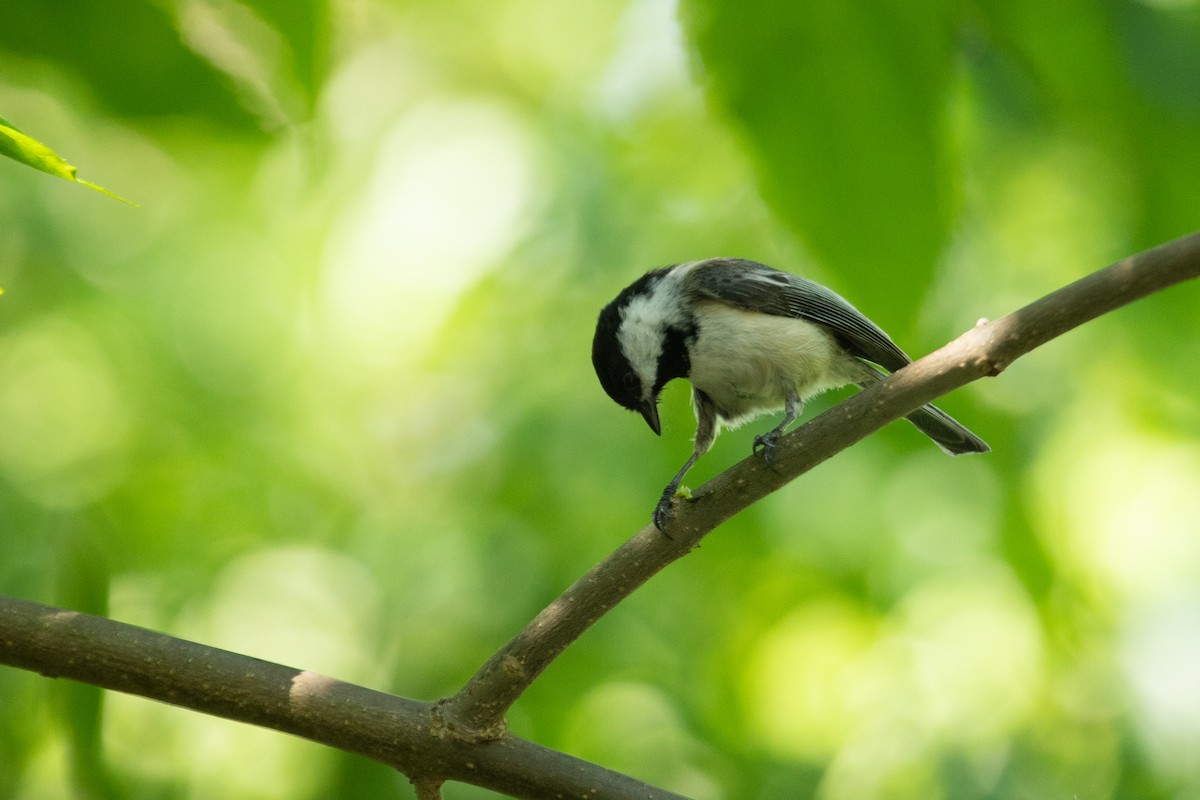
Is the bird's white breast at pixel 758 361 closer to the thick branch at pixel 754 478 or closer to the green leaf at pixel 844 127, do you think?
the thick branch at pixel 754 478

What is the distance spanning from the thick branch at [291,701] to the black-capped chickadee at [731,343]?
4.93 ft

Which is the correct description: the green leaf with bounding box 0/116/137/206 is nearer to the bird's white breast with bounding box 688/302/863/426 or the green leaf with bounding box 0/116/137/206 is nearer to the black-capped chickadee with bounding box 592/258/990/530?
the black-capped chickadee with bounding box 592/258/990/530

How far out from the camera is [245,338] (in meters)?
4.34

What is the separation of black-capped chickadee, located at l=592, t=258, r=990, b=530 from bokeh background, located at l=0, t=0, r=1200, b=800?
17 centimetres

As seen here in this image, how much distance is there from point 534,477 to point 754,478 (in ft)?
6.26

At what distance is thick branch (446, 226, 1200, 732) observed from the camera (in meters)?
1.69

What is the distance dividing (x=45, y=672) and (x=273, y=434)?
2518 millimetres

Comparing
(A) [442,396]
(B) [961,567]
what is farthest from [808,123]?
(A) [442,396]

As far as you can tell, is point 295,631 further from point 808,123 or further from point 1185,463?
point 808,123

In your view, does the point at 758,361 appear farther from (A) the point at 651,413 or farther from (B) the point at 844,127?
(B) the point at 844,127

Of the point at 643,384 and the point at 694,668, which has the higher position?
the point at 643,384

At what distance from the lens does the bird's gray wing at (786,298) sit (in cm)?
335

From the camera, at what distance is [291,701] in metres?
1.89

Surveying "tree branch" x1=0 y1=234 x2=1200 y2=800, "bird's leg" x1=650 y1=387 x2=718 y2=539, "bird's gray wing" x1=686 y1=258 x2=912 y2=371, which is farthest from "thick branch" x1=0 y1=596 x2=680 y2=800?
"bird's gray wing" x1=686 y1=258 x2=912 y2=371
